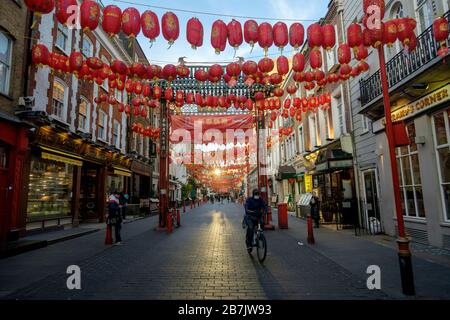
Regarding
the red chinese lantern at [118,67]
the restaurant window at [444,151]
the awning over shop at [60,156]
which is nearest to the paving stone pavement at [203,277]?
the restaurant window at [444,151]

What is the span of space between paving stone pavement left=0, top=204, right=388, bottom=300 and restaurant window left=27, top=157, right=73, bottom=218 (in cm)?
434

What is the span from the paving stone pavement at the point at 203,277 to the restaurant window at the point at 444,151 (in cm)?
432

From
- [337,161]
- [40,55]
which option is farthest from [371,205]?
[40,55]

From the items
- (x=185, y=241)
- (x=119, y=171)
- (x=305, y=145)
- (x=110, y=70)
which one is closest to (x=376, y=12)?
(x=110, y=70)

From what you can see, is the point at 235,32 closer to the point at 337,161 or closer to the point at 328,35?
the point at 328,35

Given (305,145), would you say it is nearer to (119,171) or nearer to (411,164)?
(411,164)

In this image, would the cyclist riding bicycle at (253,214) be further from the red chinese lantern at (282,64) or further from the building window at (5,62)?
the building window at (5,62)

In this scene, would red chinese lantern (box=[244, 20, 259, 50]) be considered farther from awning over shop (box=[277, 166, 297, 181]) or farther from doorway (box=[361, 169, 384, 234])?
awning over shop (box=[277, 166, 297, 181])

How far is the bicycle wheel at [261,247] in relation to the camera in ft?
23.5

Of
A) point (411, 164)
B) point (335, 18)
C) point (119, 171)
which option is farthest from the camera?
point (119, 171)

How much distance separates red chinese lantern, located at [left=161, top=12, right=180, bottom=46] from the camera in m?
6.75

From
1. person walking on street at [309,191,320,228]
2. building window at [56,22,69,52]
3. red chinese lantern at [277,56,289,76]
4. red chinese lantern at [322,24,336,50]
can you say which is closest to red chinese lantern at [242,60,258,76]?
red chinese lantern at [277,56,289,76]

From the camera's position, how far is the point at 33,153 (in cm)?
1133

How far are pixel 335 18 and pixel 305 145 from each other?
355 inches
